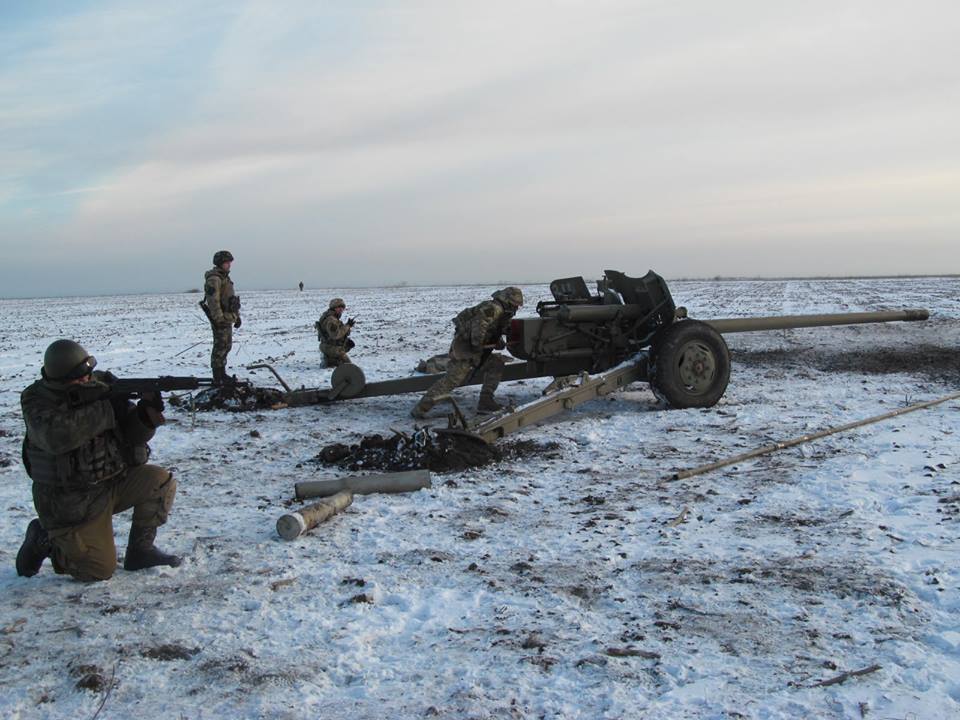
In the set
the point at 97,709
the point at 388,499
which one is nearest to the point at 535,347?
the point at 388,499

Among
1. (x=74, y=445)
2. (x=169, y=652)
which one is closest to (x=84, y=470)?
(x=74, y=445)

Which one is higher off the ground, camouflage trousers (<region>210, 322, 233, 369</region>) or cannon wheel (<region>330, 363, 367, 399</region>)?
camouflage trousers (<region>210, 322, 233, 369</region>)

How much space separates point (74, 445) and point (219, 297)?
656 centimetres

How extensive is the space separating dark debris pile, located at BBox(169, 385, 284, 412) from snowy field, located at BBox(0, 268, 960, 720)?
129 centimetres

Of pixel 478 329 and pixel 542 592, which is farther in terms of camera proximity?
pixel 478 329

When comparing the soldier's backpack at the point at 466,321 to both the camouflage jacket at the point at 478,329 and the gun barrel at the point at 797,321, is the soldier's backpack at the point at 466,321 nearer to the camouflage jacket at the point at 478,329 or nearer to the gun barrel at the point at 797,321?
the camouflage jacket at the point at 478,329

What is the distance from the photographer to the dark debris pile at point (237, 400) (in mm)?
9102

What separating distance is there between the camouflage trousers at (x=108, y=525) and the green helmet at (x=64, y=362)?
0.71 metres

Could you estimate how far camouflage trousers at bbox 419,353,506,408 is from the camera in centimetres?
839

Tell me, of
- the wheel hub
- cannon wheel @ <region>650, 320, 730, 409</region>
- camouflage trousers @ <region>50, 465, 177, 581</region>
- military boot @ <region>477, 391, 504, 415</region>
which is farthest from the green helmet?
the wheel hub

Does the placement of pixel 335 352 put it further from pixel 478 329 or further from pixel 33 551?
pixel 33 551

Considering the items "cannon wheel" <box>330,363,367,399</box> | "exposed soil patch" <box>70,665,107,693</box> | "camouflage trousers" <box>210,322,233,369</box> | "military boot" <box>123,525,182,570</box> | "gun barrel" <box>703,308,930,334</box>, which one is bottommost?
"exposed soil patch" <box>70,665,107,693</box>

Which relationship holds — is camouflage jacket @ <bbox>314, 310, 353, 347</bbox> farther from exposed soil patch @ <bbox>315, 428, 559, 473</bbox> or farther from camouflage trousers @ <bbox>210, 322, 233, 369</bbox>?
exposed soil patch @ <bbox>315, 428, 559, 473</bbox>

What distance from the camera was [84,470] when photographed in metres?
4.20
